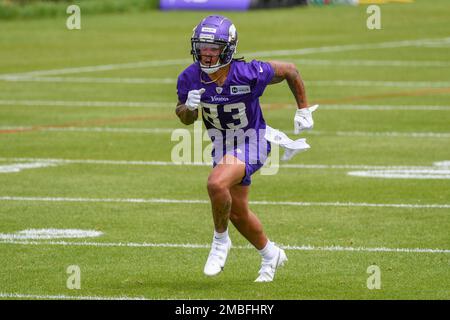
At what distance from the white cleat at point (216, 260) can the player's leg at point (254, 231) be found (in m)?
0.25

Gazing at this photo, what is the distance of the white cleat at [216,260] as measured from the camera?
32.7 ft

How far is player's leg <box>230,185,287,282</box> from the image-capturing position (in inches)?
404

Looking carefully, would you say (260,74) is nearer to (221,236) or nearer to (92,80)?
(221,236)

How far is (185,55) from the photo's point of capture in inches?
1149

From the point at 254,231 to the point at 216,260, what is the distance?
480 millimetres

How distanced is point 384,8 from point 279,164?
22.3 meters

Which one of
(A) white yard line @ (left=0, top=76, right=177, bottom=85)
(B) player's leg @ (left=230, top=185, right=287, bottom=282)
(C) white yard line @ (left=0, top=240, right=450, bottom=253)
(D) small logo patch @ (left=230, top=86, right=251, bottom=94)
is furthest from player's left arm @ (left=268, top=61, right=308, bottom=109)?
(A) white yard line @ (left=0, top=76, right=177, bottom=85)

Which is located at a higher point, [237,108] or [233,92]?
[233,92]

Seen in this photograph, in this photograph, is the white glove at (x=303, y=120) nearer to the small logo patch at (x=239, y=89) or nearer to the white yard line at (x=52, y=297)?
the small logo patch at (x=239, y=89)

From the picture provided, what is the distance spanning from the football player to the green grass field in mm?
429

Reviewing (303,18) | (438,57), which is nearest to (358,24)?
(303,18)

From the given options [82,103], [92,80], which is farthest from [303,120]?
[92,80]

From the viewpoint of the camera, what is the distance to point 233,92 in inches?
408
